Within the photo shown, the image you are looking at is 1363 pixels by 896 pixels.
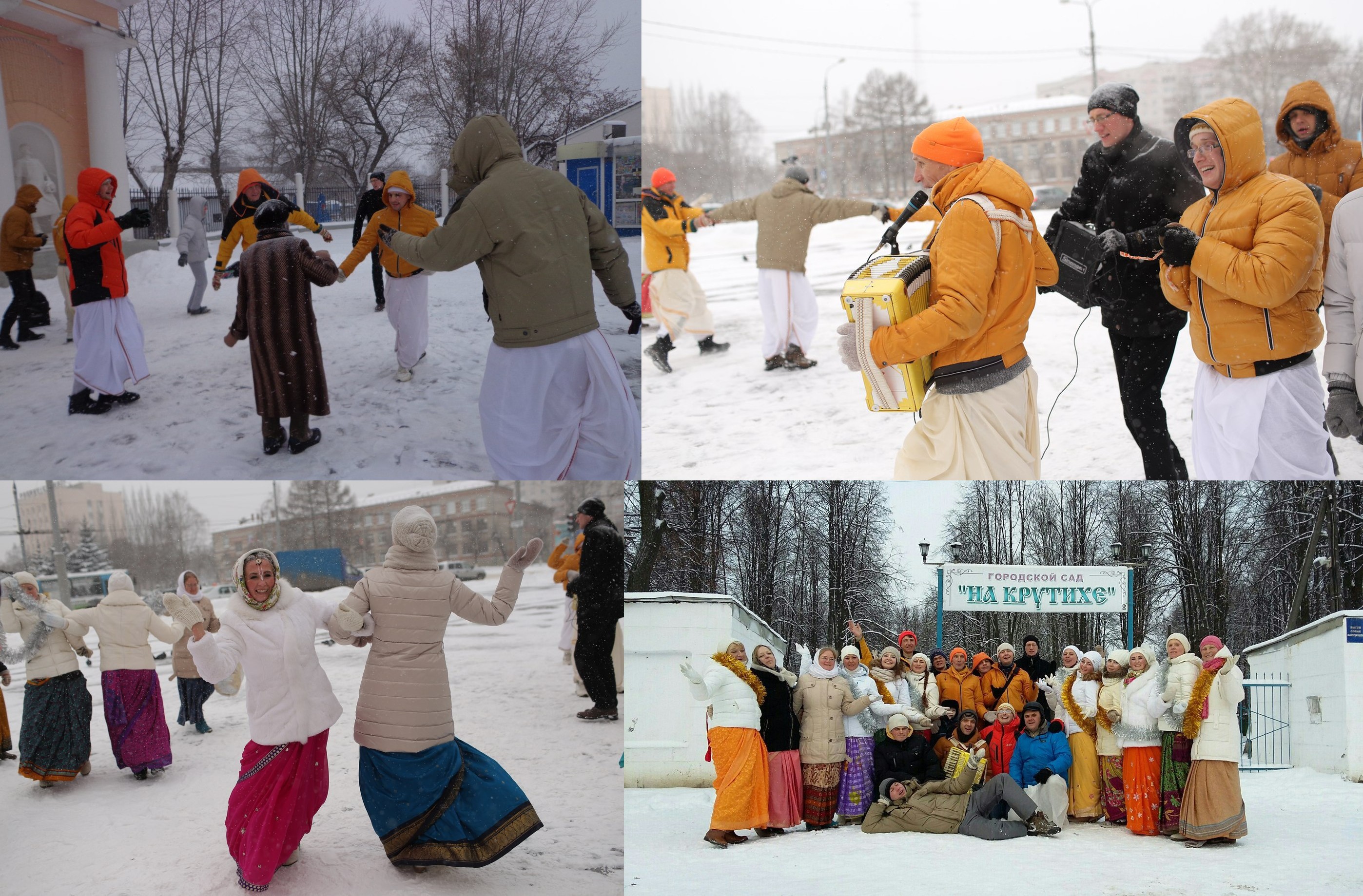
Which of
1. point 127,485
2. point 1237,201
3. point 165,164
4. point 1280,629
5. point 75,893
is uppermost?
point 165,164

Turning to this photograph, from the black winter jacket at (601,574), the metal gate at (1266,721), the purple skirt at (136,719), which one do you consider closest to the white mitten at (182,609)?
the purple skirt at (136,719)

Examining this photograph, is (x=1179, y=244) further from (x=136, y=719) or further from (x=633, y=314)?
(x=136, y=719)

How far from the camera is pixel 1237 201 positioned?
10.4 ft

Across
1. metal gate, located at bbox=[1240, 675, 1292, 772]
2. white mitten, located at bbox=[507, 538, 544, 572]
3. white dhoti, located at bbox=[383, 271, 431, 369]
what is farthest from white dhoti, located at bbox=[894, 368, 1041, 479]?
white dhoti, located at bbox=[383, 271, 431, 369]

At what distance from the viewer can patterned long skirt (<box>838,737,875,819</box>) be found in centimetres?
415

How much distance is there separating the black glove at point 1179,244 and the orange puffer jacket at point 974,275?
1.68ft

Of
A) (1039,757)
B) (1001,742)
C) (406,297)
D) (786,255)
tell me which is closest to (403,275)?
(406,297)

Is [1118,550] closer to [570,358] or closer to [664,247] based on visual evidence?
[570,358]

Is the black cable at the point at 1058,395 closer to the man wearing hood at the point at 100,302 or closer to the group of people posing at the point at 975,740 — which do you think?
the group of people posing at the point at 975,740

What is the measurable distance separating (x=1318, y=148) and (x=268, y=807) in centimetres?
429

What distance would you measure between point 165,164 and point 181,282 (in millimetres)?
465

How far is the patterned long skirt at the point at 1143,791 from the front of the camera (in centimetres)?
410

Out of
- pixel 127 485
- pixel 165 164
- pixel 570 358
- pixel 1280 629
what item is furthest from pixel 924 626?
pixel 165 164

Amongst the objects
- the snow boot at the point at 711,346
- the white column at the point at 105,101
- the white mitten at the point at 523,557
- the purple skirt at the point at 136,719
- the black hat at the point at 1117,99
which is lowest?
the purple skirt at the point at 136,719
